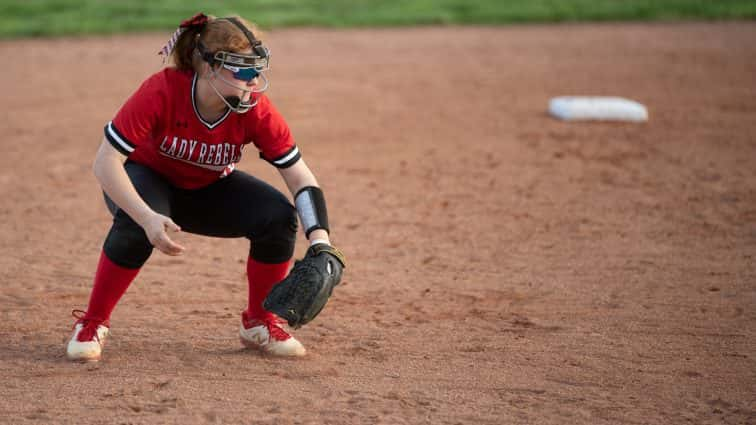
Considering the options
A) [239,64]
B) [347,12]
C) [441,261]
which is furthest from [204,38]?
[347,12]

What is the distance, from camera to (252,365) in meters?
3.91

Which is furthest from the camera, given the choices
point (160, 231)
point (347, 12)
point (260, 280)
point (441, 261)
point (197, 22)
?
point (347, 12)

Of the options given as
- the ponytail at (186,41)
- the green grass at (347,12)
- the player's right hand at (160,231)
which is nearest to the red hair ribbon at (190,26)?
the ponytail at (186,41)

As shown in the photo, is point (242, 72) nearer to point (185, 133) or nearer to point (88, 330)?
point (185, 133)

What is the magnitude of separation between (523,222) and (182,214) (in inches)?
103

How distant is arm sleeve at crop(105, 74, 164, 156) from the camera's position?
3643 millimetres

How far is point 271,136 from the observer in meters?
3.84

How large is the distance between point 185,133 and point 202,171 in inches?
7.5

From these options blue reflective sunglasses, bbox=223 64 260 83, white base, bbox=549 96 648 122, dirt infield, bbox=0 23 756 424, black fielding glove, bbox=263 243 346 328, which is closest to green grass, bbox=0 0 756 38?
dirt infield, bbox=0 23 756 424

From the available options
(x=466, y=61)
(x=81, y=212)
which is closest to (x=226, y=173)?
(x=81, y=212)

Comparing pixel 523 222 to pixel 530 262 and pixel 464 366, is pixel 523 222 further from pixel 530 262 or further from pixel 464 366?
pixel 464 366

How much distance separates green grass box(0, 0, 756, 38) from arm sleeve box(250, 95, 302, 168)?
837 cm

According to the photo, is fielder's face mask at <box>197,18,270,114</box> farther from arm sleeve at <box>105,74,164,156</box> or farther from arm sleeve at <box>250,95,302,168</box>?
arm sleeve at <box>105,74,164,156</box>

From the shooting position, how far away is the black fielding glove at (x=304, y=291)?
3678mm
